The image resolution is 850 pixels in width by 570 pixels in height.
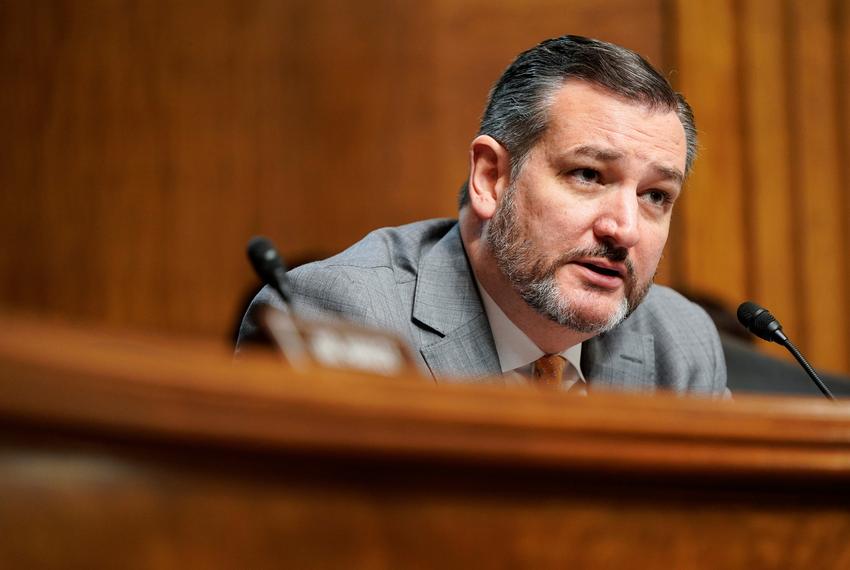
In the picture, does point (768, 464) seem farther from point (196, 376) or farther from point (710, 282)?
point (710, 282)

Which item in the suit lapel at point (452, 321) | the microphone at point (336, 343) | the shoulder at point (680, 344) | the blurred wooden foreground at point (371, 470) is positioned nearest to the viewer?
the blurred wooden foreground at point (371, 470)

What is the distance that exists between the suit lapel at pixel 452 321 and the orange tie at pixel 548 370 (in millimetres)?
103

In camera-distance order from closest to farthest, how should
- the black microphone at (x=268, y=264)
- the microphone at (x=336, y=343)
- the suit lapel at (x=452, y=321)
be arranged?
1. the microphone at (x=336, y=343)
2. the black microphone at (x=268, y=264)
3. the suit lapel at (x=452, y=321)

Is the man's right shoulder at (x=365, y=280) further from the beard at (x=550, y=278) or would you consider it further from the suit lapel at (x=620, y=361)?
the suit lapel at (x=620, y=361)

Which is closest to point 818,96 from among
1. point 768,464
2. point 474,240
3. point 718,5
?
point 718,5

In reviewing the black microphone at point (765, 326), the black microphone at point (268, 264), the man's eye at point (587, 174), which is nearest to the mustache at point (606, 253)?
the man's eye at point (587, 174)

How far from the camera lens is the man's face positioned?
177 cm

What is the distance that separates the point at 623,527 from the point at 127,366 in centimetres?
32

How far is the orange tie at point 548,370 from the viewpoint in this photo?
188 cm

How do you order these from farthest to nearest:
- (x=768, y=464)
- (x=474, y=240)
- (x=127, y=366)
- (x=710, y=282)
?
(x=710, y=282) → (x=474, y=240) → (x=768, y=464) → (x=127, y=366)

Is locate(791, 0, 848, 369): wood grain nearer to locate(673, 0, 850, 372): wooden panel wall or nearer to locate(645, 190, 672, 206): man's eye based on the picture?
locate(673, 0, 850, 372): wooden panel wall

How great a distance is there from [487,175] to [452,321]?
1.02 ft

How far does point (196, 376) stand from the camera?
55 centimetres

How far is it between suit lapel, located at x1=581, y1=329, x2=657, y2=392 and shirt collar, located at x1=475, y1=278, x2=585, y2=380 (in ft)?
0.45
